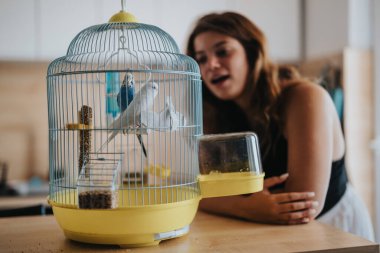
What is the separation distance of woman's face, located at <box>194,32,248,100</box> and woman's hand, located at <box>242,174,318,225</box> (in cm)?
47

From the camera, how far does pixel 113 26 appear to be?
110 cm

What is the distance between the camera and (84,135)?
3.43 ft

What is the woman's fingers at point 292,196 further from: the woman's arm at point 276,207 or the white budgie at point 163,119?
the white budgie at point 163,119

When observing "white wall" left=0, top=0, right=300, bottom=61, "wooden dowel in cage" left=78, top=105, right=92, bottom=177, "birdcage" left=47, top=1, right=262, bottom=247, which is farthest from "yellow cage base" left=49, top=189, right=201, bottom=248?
"white wall" left=0, top=0, right=300, bottom=61

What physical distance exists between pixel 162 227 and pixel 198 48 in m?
0.76

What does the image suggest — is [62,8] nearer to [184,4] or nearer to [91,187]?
[184,4]

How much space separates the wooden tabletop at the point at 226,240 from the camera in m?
0.96

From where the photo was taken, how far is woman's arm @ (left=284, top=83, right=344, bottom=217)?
4.04 feet

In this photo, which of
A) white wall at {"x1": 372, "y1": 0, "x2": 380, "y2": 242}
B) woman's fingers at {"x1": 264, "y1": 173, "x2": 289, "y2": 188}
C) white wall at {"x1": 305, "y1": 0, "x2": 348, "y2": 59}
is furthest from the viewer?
white wall at {"x1": 305, "y1": 0, "x2": 348, "y2": 59}

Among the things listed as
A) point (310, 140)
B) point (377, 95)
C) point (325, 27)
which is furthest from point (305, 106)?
point (325, 27)

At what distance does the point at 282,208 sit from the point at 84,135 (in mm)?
511

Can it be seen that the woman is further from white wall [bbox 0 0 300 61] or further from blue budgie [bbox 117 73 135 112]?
white wall [bbox 0 0 300 61]

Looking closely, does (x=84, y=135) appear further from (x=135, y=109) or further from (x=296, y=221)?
(x=296, y=221)

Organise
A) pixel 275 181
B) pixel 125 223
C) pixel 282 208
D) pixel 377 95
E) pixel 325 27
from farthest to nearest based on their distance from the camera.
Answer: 1. pixel 325 27
2. pixel 377 95
3. pixel 275 181
4. pixel 282 208
5. pixel 125 223
